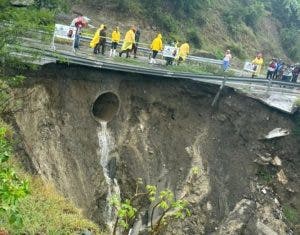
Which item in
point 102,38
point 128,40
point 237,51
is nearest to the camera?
point 102,38

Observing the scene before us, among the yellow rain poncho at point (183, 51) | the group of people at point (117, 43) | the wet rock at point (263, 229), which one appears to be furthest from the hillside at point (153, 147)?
the yellow rain poncho at point (183, 51)

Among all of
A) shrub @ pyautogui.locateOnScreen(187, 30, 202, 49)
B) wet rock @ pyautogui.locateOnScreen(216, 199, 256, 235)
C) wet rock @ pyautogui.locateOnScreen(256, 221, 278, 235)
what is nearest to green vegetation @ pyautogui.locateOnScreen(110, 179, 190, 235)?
wet rock @ pyautogui.locateOnScreen(216, 199, 256, 235)

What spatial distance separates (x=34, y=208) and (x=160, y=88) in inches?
451

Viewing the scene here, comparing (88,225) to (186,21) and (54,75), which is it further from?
(186,21)

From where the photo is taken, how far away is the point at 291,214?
861 inches

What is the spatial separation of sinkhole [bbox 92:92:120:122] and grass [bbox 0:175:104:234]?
753 centimetres

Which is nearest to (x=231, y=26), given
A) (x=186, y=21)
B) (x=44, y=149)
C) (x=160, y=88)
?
(x=186, y=21)

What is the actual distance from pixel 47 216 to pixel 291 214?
1278 cm

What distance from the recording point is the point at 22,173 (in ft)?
48.5

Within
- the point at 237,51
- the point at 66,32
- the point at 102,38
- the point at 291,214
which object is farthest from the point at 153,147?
the point at 237,51

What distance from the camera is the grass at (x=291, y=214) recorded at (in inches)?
852

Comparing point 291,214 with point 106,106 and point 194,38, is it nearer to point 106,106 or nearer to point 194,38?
point 106,106

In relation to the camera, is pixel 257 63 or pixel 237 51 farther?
pixel 237 51

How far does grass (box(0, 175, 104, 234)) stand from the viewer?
12.2 meters
